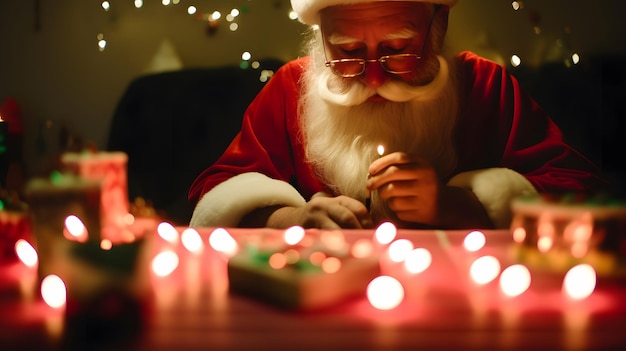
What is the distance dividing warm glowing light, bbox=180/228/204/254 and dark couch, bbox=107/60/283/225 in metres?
0.41

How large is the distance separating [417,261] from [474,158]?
0.58 m

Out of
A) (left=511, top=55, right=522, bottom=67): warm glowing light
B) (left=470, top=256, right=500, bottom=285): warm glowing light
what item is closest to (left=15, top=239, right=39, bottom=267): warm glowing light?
(left=470, top=256, right=500, bottom=285): warm glowing light

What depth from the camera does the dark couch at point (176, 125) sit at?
4.22 feet

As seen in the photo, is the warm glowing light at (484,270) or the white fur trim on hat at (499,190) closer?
the warm glowing light at (484,270)

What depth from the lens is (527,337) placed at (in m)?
0.51

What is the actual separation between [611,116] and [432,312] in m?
0.91

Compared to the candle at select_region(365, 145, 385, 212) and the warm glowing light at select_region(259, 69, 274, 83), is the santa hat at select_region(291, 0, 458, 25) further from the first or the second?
the candle at select_region(365, 145, 385, 212)

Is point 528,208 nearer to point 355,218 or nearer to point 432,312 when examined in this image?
point 432,312

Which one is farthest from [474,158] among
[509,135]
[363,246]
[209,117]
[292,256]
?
[292,256]

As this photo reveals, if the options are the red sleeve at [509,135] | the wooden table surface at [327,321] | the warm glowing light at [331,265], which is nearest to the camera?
the wooden table surface at [327,321]

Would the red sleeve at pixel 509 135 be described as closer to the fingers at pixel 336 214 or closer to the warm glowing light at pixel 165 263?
the fingers at pixel 336 214

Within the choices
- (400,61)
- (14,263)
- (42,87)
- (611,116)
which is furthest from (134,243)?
(611,116)

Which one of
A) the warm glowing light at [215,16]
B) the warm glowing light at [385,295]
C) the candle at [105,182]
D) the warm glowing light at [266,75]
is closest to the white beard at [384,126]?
the warm glowing light at [266,75]

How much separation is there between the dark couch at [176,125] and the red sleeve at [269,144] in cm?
2
